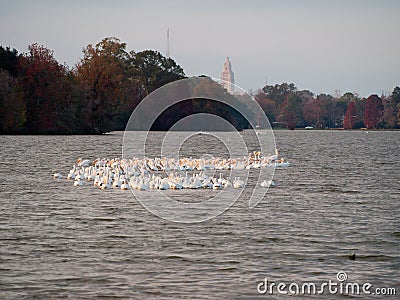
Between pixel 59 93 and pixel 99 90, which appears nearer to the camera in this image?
pixel 59 93

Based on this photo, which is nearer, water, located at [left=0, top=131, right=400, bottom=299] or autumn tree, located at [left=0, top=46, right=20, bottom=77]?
water, located at [left=0, top=131, right=400, bottom=299]

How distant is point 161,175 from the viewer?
34.0m

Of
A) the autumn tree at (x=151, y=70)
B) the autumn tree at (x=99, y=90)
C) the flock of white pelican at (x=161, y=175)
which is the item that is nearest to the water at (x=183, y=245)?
the flock of white pelican at (x=161, y=175)

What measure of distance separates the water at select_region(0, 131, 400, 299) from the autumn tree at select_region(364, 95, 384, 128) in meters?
172

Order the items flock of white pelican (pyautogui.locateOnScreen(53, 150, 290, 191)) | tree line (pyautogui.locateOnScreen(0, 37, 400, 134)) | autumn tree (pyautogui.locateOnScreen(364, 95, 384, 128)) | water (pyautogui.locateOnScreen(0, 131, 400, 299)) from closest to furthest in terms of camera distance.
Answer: water (pyautogui.locateOnScreen(0, 131, 400, 299)) → flock of white pelican (pyautogui.locateOnScreen(53, 150, 290, 191)) → tree line (pyautogui.locateOnScreen(0, 37, 400, 134)) → autumn tree (pyautogui.locateOnScreen(364, 95, 384, 128))

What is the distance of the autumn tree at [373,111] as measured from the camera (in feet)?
638

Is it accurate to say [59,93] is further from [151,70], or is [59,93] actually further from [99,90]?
[151,70]

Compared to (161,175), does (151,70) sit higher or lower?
higher

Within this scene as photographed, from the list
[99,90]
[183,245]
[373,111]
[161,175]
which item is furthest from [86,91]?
[373,111]

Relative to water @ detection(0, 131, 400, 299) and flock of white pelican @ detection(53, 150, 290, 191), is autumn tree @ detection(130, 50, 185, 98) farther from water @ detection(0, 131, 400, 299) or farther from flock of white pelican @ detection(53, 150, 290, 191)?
water @ detection(0, 131, 400, 299)

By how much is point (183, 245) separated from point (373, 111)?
185708mm

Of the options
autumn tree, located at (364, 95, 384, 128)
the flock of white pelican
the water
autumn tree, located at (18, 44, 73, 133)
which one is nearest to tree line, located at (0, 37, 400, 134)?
autumn tree, located at (18, 44, 73, 133)

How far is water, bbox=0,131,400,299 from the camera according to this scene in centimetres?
1334

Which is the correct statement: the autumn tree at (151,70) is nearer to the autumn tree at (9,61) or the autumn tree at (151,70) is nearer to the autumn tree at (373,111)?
the autumn tree at (9,61)
